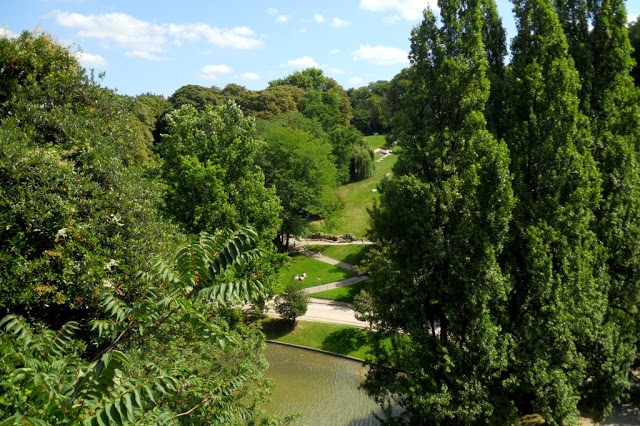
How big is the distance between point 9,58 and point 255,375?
10.1 meters

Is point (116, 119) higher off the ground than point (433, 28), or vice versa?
point (433, 28)

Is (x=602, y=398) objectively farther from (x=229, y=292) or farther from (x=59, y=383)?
(x=59, y=383)

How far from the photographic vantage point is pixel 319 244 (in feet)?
141

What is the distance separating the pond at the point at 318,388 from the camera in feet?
58.2

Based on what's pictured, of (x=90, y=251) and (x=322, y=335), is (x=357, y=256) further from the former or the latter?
(x=90, y=251)

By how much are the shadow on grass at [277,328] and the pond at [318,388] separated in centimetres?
95

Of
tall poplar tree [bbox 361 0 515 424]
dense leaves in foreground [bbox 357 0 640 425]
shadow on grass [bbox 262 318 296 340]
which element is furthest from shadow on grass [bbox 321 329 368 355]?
tall poplar tree [bbox 361 0 515 424]

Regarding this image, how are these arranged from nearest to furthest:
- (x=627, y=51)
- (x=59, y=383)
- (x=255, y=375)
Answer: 1. (x=59, y=383)
2. (x=255, y=375)
3. (x=627, y=51)

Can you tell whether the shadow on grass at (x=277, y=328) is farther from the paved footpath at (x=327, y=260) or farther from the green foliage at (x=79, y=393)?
the green foliage at (x=79, y=393)

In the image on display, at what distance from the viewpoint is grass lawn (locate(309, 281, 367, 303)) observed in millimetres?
30031

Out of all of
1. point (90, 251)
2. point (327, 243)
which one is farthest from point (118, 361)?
point (327, 243)

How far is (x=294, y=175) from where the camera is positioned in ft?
123

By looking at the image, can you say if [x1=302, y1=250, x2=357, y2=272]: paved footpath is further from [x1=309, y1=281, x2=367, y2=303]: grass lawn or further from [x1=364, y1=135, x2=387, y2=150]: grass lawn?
[x1=364, y1=135, x2=387, y2=150]: grass lawn

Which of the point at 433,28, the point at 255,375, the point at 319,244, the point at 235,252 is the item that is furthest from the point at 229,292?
the point at 319,244
